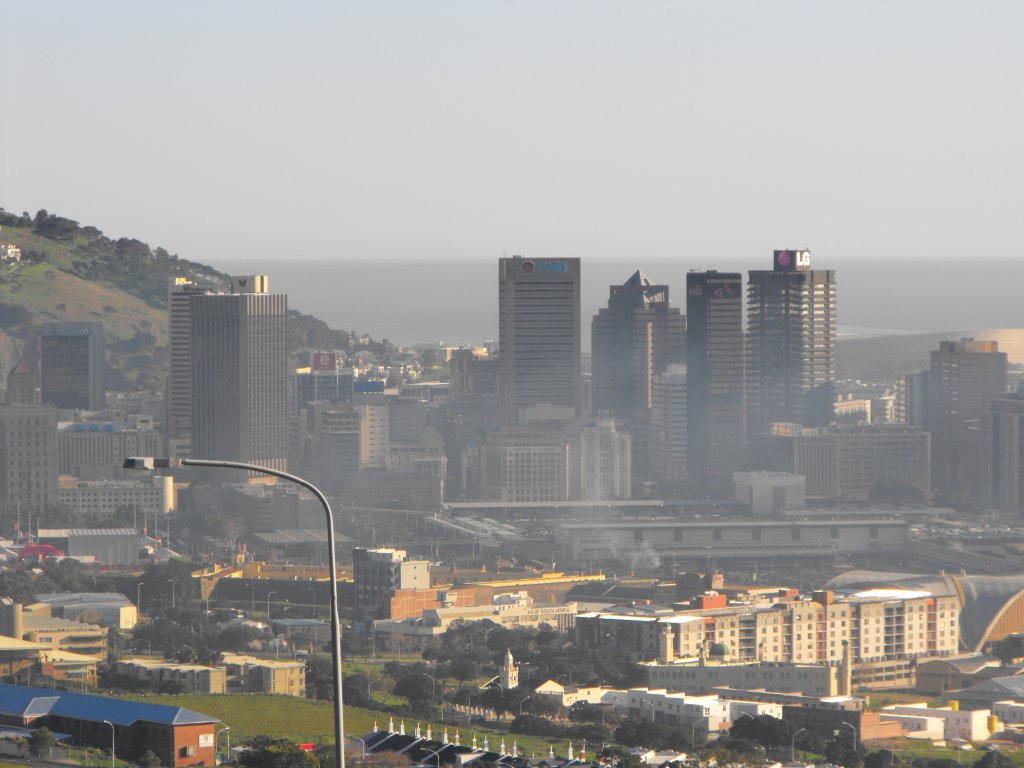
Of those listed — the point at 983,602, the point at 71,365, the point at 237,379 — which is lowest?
the point at 983,602

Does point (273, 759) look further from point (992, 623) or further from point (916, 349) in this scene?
point (916, 349)

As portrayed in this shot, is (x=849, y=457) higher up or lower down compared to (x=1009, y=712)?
higher up

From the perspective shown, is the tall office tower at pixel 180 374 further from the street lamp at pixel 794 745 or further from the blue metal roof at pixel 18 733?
the blue metal roof at pixel 18 733

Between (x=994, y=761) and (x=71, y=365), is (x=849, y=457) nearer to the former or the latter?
(x=71, y=365)

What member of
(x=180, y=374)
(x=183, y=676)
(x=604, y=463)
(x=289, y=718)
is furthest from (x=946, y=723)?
(x=180, y=374)

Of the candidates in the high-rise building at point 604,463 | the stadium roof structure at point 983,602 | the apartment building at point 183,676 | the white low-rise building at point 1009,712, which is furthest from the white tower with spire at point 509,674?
the high-rise building at point 604,463

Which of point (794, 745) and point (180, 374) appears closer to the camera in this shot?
point (794, 745)

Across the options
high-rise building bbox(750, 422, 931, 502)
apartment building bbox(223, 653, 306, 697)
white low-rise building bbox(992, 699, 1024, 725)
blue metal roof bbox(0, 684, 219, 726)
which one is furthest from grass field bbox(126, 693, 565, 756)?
high-rise building bbox(750, 422, 931, 502)
